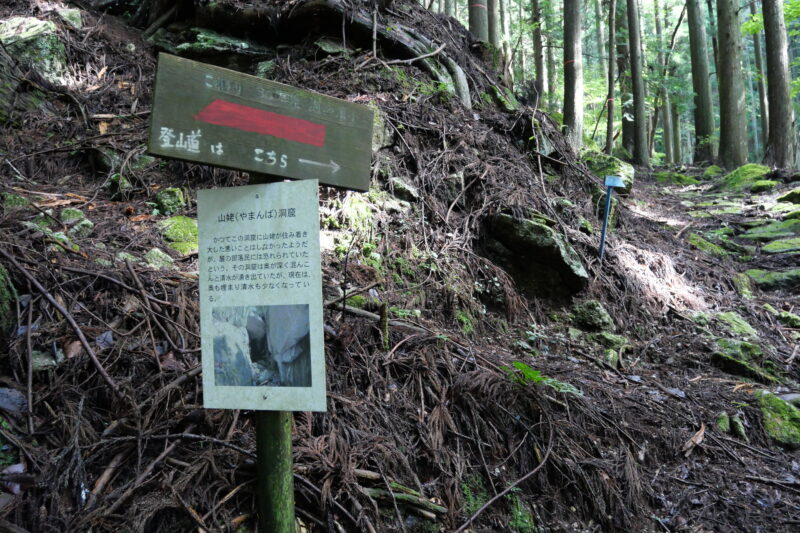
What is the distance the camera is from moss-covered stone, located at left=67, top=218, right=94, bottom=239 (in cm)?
370

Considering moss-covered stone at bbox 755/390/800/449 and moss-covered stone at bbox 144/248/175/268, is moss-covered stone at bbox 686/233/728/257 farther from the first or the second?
moss-covered stone at bbox 144/248/175/268

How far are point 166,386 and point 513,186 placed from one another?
14.9 ft

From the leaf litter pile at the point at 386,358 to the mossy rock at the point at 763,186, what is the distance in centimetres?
546

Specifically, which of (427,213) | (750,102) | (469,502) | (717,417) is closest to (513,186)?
(427,213)

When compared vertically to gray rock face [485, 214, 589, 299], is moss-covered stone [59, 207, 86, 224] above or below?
above

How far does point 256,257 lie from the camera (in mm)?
1964

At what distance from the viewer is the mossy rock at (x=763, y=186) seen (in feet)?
35.0

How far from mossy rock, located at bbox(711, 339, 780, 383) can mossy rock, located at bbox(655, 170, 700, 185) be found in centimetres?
986

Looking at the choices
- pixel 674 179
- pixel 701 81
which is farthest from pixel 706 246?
pixel 701 81

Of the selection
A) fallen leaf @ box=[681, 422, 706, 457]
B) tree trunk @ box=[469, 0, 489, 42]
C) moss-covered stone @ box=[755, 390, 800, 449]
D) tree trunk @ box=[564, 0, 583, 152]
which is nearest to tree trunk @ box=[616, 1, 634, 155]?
tree trunk @ box=[564, 0, 583, 152]

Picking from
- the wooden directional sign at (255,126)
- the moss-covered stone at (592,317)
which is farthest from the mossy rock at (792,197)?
the wooden directional sign at (255,126)

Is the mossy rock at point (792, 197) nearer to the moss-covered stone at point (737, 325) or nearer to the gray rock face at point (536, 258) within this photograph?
the moss-covered stone at point (737, 325)

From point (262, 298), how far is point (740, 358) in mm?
5054

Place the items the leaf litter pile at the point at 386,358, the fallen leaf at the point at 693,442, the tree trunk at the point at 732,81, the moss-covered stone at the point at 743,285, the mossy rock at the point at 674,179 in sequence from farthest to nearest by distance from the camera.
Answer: the mossy rock at the point at 674,179, the tree trunk at the point at 732,81, the moss-covered stone at the point at 743,285, the fallen leaf at the point at 693,442, the leaf litter pile at the point at 386,358
